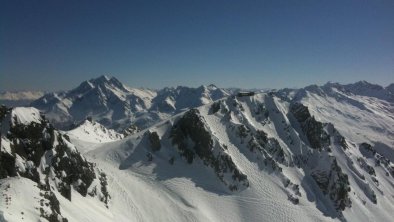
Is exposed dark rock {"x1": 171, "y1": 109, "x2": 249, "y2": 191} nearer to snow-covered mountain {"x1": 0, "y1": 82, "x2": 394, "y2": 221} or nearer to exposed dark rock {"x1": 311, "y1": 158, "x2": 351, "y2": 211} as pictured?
snow-covered mountain {"x1": 0, "y1": 82, "x2": 394, "y2": 221}

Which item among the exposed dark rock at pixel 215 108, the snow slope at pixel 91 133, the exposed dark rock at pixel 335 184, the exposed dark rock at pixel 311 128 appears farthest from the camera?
the exposed dark rock at pixel 311 128

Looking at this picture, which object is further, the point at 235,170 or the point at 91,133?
the point at 91,133

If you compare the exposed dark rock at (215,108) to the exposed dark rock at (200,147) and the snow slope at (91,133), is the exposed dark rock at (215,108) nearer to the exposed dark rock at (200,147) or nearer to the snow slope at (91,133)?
the exposed dark rock at (200,147)

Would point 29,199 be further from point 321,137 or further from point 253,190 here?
point 321,137

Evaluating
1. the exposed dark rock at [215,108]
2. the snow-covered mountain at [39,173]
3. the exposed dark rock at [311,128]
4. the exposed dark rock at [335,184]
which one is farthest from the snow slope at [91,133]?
the exposed dark rock at [335,184]

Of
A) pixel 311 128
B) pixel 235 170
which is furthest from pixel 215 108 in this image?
pixel 311 128

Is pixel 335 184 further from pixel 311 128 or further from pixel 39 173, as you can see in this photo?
pixel 39 173

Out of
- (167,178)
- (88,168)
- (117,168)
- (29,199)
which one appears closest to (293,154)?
(167,178)

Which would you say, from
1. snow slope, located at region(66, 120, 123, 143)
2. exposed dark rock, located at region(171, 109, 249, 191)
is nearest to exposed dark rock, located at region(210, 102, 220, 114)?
exposed dark rock, located at region(171, 109, 249, 191)
